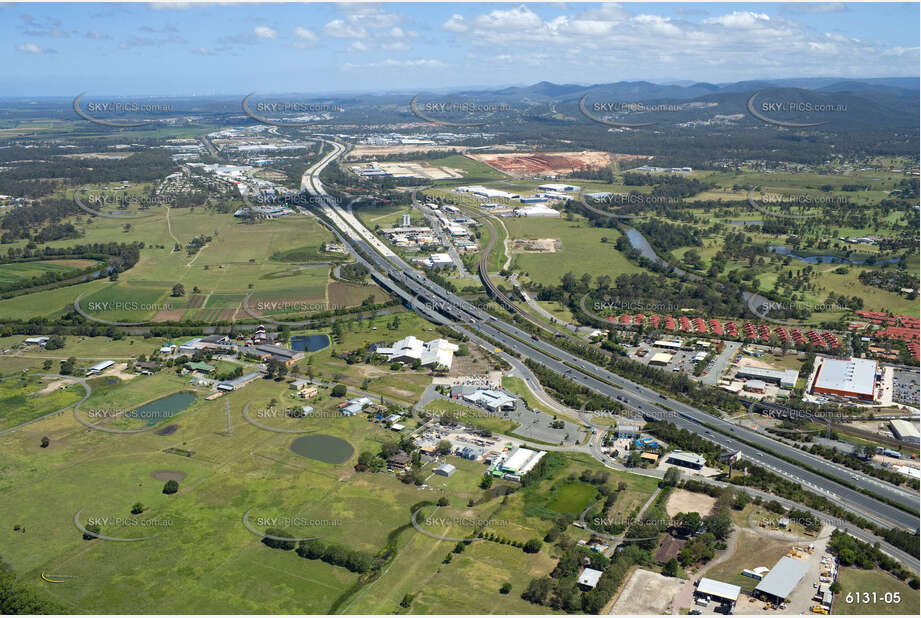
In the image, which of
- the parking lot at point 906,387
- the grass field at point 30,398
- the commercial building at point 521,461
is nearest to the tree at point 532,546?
the commercial building at point 521,461

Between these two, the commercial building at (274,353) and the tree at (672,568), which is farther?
the commercial building at (274,353)

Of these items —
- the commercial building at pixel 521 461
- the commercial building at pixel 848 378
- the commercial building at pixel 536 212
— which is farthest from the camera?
the commercial building at pixel 536 212

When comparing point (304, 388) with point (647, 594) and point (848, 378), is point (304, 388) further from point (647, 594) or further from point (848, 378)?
point (848, 378)

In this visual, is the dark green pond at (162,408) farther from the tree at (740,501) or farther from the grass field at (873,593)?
the grass field at (873,593)

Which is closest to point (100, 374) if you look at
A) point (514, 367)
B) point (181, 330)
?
point (181, 330)

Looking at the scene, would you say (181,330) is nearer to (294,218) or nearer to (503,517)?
(503,517)

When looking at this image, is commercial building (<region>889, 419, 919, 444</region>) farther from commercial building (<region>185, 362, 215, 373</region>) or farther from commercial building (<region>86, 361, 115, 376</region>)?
commercial building (<region>86, 361, 115, 376</region>)

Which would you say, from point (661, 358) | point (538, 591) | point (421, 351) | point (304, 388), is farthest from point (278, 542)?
point (661, 358)
